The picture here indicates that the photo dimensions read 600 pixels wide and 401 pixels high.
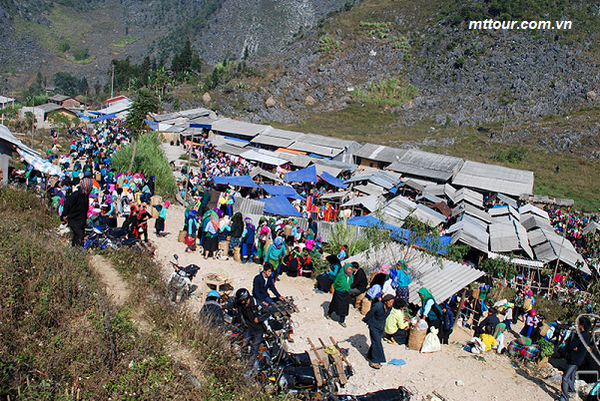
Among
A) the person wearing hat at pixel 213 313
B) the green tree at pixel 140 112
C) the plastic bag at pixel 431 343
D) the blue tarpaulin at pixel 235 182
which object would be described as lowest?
the blue tarpaulin at pixel 235 182

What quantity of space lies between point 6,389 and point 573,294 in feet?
47.0

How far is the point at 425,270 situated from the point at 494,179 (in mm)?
18961

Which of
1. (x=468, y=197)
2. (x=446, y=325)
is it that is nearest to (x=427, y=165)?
(x=468, y=197)

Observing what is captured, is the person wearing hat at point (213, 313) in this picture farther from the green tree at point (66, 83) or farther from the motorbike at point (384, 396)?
the green tree at point (66, 83)

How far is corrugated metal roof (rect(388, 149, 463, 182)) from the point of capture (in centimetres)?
2630

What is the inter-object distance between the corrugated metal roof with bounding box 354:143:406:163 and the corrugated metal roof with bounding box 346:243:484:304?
61.1 feet

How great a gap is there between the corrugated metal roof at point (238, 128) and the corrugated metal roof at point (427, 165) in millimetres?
11498

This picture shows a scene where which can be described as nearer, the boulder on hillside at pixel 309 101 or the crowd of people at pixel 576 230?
the crowd of people at pixel 576 230

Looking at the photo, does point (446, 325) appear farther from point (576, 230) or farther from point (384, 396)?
point (576, 230)

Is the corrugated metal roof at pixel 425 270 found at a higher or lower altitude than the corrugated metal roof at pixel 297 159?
higher

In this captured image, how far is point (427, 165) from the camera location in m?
27.8

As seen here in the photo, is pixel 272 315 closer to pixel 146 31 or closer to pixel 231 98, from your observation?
pixel 231 98

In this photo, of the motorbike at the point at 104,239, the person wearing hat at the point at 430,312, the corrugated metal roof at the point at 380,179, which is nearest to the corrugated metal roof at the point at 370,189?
the corrugated metal roof at the point at 380,179

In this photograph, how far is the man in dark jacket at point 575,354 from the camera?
217 inches
